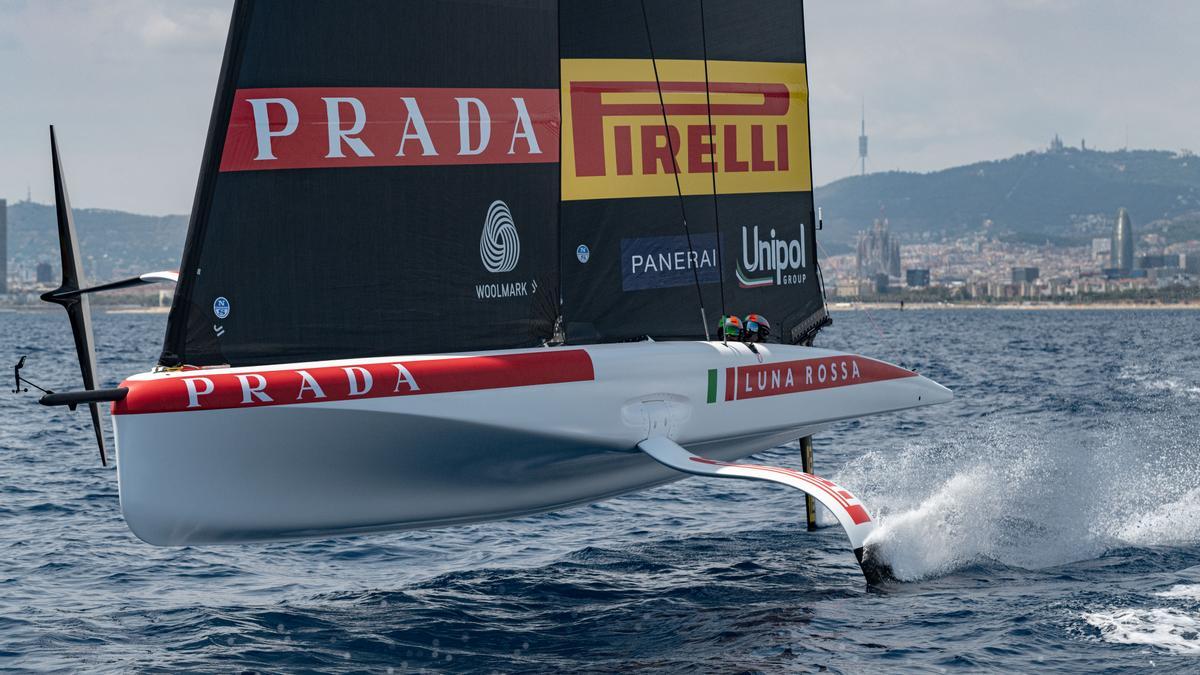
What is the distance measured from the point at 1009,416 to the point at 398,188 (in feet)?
47.0

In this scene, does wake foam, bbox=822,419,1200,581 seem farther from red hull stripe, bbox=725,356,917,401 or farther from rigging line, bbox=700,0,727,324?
rigging line, bbox=700,0,727,324

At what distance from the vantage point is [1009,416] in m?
20.1

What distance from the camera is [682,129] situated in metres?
10.4

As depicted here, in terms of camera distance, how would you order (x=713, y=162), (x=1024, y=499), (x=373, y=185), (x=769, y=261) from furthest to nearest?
(x=1024, y=499) → (x=769, y=261) → (x=713, y=162) → (x=373, y=185)

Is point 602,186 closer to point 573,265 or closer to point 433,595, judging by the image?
point 573,265

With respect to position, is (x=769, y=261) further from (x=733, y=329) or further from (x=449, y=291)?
(x=449, y=291)

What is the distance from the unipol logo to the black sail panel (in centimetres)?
1

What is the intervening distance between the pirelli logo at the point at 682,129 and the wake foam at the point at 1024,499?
318 centimetres

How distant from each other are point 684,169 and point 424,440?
3653 mm

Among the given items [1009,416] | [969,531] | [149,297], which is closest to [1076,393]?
[1009,416]

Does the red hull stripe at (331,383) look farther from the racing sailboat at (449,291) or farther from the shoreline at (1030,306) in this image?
the shoreline at (1030,306)

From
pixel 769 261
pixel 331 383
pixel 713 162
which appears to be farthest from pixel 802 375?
pixel 331 383

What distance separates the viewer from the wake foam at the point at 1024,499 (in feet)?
30.4

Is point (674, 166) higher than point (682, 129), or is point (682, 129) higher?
point (682, 129)
